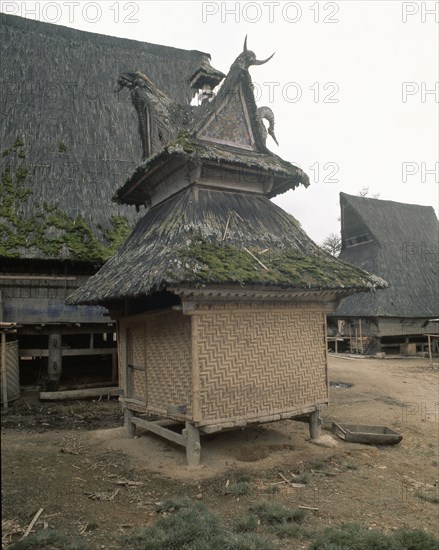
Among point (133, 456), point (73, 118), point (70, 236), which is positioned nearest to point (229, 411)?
point (133, 456)

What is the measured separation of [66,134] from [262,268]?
1229cm

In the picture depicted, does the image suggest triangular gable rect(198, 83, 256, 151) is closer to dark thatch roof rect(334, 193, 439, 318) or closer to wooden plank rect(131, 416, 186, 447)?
wooden plank rect(131, 416, 186, 447)

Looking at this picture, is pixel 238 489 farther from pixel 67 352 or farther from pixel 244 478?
pixel 67 352

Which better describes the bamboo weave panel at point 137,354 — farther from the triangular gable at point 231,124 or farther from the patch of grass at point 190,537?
the triangular gable at point 231,124

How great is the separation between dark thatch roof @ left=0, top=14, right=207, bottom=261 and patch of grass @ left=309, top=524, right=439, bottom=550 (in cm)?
1122

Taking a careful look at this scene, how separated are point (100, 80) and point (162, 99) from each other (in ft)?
31.4

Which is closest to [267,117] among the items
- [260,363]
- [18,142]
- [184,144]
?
[184,144]

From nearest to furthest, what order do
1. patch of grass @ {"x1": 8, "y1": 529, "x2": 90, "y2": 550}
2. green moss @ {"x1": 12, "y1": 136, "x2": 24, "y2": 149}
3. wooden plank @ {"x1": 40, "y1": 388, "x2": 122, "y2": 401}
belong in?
1. patch of grass @ {"x1": 8, "y1": 529, "x2": 90, "y2": 550}
2. wooden plank @ {"x1": 40, "y1": 388, "x2": 122, "y2": 401}
3. green moss @ {"x1": 12, "y1": 136, "x2": 24, "y2": 149}

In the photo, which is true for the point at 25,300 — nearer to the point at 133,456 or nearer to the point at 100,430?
the point at 100,430

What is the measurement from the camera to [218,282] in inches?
295

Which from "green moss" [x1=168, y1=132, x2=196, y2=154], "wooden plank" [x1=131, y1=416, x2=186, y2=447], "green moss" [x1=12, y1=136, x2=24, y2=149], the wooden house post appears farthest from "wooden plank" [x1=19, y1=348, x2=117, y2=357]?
"green moss" [x1=168, y1=132, x2=196, y2=154]

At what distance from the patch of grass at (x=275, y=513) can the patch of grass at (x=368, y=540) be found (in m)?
0.48

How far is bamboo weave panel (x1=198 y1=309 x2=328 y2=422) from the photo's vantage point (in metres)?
8.12

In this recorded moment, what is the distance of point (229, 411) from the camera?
8273mm
